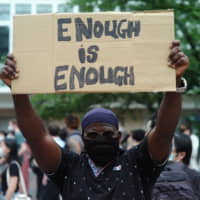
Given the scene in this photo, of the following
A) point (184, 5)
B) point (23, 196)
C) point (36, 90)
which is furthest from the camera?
point (184, 5)

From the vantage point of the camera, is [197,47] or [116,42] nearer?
[116,42]

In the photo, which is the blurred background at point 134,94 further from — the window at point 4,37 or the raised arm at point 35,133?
the window at point 4,37

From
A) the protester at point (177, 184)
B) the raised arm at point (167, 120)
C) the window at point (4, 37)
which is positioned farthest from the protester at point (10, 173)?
the window at point (4, 37)

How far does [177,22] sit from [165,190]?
9692mm

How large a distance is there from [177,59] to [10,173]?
3591mm

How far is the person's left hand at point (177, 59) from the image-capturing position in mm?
2607

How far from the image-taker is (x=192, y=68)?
12.9m

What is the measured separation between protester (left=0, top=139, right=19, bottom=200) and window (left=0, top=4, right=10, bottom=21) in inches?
767

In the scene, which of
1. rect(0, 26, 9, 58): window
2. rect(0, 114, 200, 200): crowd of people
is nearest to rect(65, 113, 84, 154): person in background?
rect(0, 114, 200, 200): crowd of people

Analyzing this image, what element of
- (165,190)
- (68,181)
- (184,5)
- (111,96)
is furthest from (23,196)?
(111,96)

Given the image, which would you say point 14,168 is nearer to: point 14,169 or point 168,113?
point 14,169

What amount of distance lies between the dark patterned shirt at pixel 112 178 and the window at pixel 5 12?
22.6 metres

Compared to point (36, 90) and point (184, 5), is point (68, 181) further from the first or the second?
point (184, 5)

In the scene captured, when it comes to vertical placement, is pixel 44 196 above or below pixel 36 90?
below
